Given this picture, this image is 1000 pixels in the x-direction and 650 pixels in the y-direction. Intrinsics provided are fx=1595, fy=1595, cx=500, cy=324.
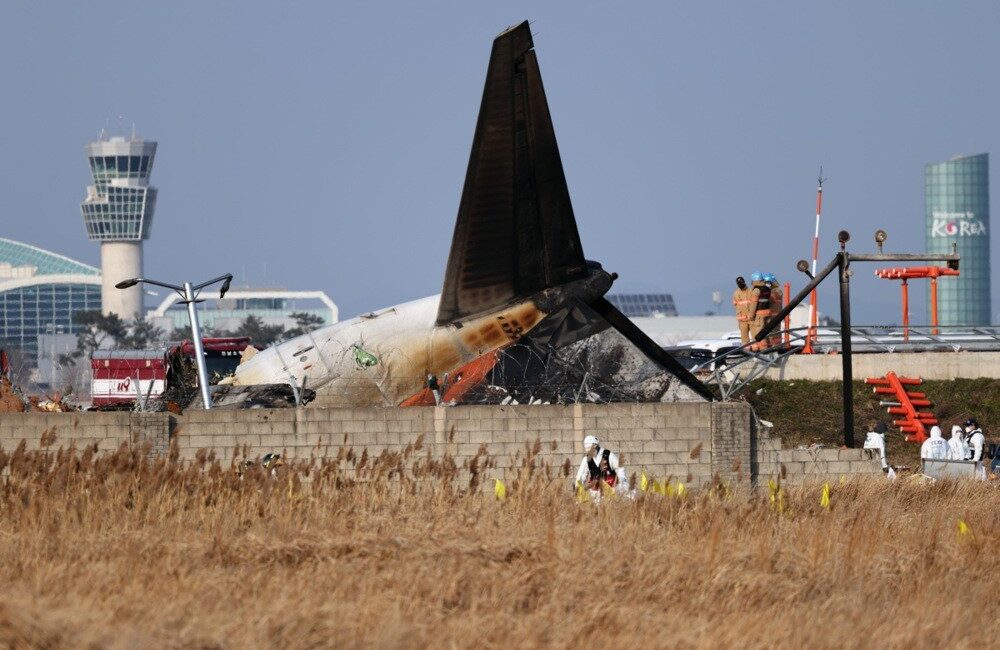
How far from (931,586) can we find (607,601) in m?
4.25

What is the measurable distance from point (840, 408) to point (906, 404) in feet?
5.34

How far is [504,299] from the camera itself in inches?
1294

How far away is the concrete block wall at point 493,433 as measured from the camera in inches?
1179

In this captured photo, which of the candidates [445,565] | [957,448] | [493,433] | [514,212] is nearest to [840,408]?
[957,448]

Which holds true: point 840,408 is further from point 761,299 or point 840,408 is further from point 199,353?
point 199,353

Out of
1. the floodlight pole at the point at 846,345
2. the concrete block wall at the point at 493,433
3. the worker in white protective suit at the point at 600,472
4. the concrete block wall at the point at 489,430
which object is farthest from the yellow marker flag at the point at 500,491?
the floodlight pole at the point at 846,345

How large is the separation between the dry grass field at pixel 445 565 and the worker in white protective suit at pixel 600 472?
1.38 metres

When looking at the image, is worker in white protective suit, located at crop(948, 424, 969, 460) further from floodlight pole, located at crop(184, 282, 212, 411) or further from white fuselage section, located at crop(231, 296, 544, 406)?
floodlight pole, located at crop(184, 282, 212, 411)

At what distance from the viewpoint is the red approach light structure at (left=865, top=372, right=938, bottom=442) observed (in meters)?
38.8

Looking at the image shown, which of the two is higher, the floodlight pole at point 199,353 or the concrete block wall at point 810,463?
the floodlight pole at point 199,353

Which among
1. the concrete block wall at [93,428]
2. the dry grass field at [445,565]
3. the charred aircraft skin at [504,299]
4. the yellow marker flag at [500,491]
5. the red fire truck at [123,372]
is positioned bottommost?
the dry grass field at [445,565]

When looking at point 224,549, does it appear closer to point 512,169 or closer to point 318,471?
point 318,471

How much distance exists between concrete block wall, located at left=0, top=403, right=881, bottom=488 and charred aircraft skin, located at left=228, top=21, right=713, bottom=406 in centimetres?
213

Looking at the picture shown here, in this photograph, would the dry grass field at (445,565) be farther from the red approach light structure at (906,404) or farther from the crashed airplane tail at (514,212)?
the red approach light structure at (906,404)
